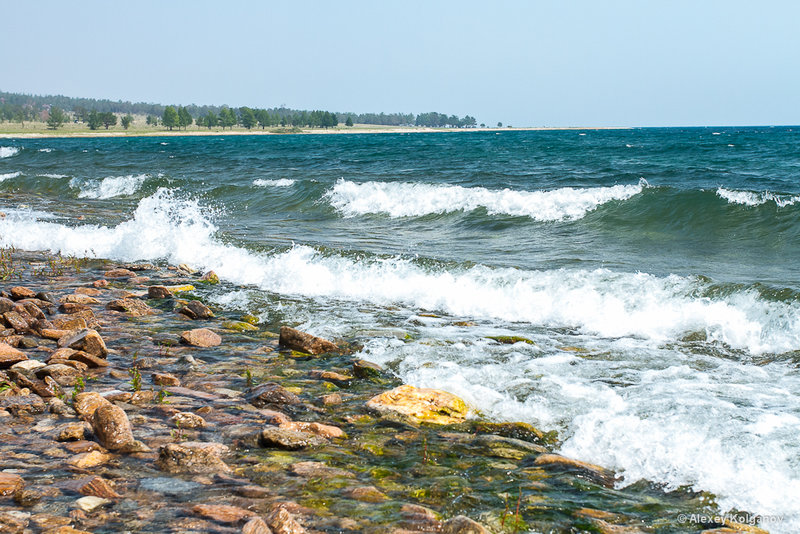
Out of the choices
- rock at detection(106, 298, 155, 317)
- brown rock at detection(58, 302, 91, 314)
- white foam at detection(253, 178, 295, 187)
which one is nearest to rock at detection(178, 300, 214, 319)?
rock at detection(106, 298, 155, 317)

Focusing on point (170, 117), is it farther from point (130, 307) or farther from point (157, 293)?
point (130, 307)

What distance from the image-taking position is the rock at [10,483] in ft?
11.1

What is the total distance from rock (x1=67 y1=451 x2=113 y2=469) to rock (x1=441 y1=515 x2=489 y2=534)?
2180 millimetres

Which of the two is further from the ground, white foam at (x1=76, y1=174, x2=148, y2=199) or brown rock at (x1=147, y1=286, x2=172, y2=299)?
white foam at (x1=76, y1=174, x2=148, y2=199)

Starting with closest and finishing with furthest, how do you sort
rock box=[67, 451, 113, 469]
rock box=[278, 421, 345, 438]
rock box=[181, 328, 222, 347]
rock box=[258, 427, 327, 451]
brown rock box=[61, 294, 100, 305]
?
rock box=[67, 451, 113, 469] → rock box=[258, 427, 327, 451] → rock box=[278, 421, 345, 438] → rock box=[181, 328, 222, 347] → brown rock box=[61, 294, 100, 305]

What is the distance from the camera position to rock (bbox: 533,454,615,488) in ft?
13.5

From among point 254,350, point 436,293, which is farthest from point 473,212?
point 254,350

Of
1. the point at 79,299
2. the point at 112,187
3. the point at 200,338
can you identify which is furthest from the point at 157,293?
the point at 112,187

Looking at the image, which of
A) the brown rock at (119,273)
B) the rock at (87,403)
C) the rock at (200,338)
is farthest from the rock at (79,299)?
the rock at (87,403)

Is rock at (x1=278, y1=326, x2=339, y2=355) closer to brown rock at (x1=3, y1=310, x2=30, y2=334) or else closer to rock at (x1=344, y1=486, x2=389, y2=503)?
brown rock at (x1=3, y1=310, x2=30, y2=334)

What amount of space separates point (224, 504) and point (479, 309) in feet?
19.6

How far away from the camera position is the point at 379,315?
8.62 m

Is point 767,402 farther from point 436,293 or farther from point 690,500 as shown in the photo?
point 436,293

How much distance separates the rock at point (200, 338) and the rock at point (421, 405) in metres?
2.59
